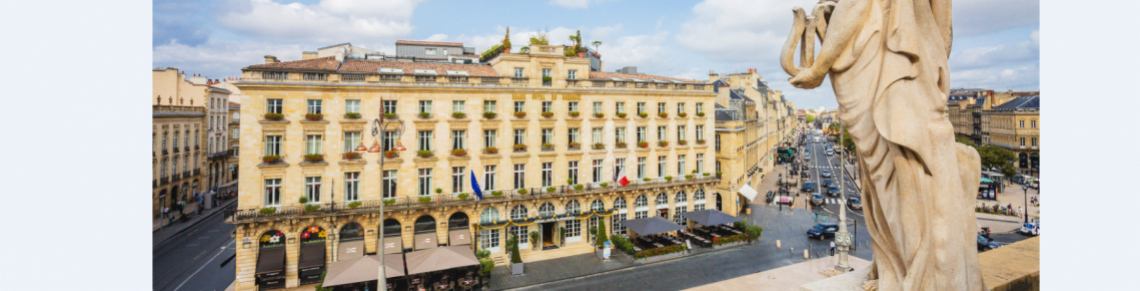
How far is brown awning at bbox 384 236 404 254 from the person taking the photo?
2936cm

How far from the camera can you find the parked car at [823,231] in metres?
37.3

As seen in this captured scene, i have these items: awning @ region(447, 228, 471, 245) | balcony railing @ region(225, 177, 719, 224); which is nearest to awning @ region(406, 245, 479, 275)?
balcony railing @ region(225, 177, 719, 224)

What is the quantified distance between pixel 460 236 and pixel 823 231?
26.4 meters

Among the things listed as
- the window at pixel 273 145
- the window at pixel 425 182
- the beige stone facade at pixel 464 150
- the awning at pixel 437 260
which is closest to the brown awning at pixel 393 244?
the beige stone facade at pixel 464 150

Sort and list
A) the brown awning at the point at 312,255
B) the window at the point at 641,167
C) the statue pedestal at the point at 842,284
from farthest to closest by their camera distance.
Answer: the window at the point at 641,167, the brown awning at the point at 312,255, the statue pedestal at the point at 842,284

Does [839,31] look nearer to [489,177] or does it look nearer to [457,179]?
[457,179]

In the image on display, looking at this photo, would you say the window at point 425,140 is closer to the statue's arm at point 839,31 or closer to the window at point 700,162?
the window at point 700,162

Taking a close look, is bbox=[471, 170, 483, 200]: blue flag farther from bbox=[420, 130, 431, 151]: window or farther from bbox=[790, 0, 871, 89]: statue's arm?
bbox=[790, 0, 871, 89]: statue's arm

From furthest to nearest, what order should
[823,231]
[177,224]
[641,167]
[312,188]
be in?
[177,224] → [641,167] → [823,231] → [312,188]

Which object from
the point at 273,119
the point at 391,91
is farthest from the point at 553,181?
the point at 273,119

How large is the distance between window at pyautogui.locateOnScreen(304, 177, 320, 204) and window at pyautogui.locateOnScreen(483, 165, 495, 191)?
973 centimetres

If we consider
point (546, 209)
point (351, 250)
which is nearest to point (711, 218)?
point (546, 209)

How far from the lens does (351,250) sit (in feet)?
94.3

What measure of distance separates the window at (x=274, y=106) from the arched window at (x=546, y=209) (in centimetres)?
1668
